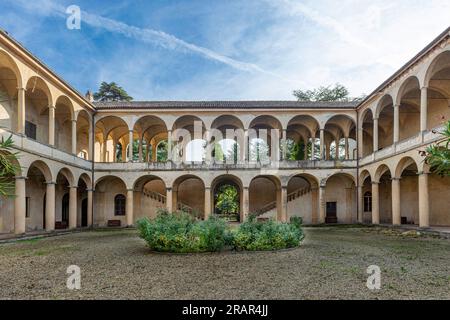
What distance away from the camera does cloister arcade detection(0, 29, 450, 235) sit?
20539 millimetres

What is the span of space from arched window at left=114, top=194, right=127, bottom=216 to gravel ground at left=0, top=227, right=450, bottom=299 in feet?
53.1

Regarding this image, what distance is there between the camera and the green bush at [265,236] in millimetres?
11352

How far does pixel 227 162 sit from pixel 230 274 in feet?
64.1

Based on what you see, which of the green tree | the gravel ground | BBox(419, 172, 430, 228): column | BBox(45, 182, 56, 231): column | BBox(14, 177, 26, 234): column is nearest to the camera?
the gravel ground

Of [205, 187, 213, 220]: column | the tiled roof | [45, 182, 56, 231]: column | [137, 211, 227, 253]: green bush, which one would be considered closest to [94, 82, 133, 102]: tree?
the tiled roof

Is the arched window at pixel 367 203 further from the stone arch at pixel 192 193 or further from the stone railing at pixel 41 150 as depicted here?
Result: the stone railing at pixel 41 150

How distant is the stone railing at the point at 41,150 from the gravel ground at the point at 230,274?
6350mm

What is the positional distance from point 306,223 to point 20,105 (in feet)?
70.9

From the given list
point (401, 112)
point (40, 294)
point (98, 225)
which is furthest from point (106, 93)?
point (40, 294)

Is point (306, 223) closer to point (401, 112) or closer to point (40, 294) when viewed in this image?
point (401, 112)

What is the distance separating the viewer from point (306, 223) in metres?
28.3

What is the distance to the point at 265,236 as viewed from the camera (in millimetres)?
11625

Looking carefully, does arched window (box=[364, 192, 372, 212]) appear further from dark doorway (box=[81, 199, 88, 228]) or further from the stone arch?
dark doorway (box=[81, 199, 88, 228])
